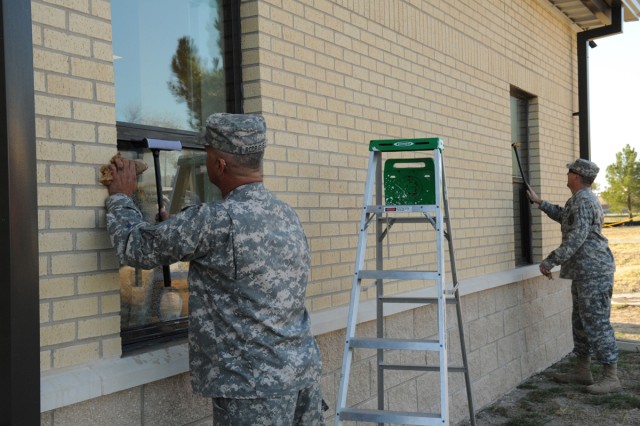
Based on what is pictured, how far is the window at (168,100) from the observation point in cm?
339

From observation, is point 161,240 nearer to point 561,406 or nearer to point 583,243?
point 561,406

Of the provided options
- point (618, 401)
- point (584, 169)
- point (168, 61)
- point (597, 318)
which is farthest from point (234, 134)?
point (597, 318)

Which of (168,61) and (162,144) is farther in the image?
(168,61)

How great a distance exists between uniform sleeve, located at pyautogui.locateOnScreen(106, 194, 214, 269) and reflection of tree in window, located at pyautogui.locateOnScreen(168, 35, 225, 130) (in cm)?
113

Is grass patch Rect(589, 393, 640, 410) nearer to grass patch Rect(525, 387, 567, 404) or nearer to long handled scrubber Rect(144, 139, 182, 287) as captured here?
grass patch Rect(525, 387, 567, 404)

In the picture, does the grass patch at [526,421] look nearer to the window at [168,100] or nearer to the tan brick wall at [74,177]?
the window at [168,100]

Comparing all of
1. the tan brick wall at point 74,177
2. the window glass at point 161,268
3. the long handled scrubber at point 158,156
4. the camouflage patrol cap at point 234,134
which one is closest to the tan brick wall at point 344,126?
the tan brick wall at point 74,177

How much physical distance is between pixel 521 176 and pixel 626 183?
6697cm

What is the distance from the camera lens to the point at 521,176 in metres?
8.42

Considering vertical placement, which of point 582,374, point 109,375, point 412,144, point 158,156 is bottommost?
point 582,374

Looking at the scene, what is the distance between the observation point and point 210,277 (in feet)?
9.35

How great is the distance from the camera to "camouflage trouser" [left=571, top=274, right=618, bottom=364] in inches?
294

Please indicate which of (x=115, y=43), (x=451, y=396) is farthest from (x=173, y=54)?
(x=451, y=396)

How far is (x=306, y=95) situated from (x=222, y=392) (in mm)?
2125
